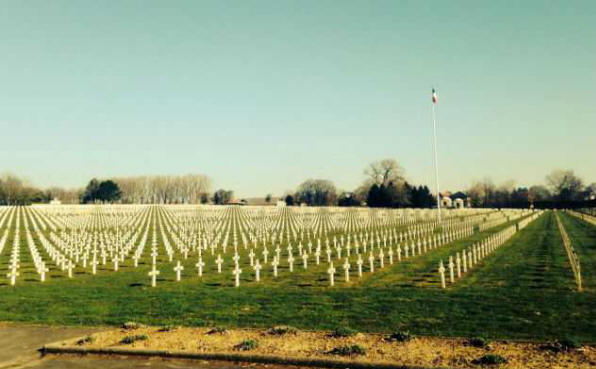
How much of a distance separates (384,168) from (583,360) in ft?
428

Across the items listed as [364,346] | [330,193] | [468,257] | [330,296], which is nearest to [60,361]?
[364,346]

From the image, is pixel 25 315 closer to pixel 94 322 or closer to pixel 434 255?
pixel 94 322

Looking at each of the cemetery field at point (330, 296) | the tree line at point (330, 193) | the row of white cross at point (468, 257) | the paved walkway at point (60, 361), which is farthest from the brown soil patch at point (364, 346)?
the tree line at point (330, 193)

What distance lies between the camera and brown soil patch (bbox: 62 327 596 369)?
24.6 feet

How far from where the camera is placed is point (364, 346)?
841 centimetres

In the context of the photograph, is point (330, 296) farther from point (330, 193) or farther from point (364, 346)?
point (330, 193)

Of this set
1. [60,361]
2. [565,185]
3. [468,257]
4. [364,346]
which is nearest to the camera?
[60,361]

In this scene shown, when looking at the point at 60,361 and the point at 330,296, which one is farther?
the point at 330,296

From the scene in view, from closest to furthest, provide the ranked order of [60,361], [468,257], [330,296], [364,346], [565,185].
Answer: [60,361] → [364,346] → [330,296] → [468,257] → [565,185]

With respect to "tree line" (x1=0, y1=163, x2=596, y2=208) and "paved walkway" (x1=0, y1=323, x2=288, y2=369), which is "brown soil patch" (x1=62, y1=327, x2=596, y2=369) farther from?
"tree line" (x1=0, y1=163, x2=596, y2=208)

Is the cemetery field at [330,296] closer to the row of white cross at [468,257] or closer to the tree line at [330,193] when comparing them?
the row of white cross at [468,257]

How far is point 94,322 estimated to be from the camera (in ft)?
36.6

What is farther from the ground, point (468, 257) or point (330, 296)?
point (468, 257)

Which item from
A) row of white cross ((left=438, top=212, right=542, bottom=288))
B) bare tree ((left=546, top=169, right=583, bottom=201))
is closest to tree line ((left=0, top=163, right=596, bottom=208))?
bare tree ((left=546, top=169, right=583, bottom=201))
